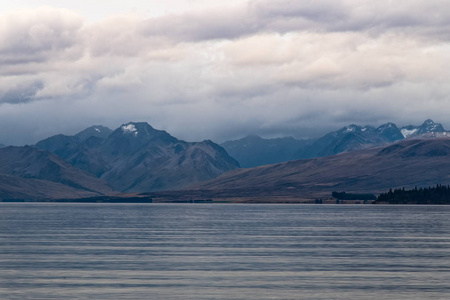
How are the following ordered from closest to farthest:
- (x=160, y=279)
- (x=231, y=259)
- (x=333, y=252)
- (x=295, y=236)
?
(x=160, y=279) < (x=231, y=259) < (x=333, y=252) < (x=295, y=236)

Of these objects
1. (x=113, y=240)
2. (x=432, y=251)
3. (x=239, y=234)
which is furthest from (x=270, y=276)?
(x=239, y=234)

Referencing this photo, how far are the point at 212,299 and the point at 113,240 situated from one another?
6927 cm

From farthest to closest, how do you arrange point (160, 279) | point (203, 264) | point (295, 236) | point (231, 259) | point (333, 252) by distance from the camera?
point (295, 236) → point (333, 252) → point (231, 259) → point (203, 264) → point (160, 279)

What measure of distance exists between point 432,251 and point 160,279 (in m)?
48.7

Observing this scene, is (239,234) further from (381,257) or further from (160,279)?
(160,279)

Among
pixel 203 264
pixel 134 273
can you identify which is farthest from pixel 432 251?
pixel 134 273

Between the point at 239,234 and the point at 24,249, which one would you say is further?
the point at 239,234

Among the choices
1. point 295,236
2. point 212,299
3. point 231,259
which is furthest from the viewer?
point 295,236

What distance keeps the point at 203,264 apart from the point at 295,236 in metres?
53.8

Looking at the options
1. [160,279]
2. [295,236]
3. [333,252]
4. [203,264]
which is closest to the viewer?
[160,279]

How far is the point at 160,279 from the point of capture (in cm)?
7556

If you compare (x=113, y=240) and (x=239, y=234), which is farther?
(x=239, y=234)

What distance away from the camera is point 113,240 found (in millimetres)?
129750

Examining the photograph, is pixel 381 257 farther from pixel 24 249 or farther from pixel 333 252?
pixel 24 249
